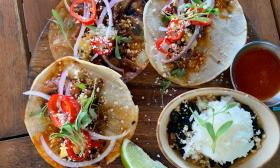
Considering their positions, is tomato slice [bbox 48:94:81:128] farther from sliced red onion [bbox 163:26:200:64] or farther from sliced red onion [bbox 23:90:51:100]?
sliced red onion [bbox 163:26:200:64]

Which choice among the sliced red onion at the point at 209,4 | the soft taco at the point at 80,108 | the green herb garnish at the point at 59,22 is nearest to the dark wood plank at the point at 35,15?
the green herb garnish at the point at 59,22

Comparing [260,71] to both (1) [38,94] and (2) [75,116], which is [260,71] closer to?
(2) [75,116]

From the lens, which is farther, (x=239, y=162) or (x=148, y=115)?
(x=148, y=115)

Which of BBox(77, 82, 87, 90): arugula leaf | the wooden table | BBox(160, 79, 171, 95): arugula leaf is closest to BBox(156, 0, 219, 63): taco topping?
BBox(160, 79, 171, 95): arugula leaf

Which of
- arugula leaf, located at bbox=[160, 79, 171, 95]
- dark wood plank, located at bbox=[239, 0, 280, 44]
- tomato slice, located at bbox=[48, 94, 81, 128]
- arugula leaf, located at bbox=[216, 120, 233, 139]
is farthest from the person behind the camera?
dark wood plank, located at bbox=[239, 0, 280, 44]

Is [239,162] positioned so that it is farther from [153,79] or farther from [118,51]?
[118,51]

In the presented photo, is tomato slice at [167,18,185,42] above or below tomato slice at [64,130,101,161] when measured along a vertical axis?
above

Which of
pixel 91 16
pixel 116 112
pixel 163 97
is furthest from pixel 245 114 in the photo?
pixel 91 16
